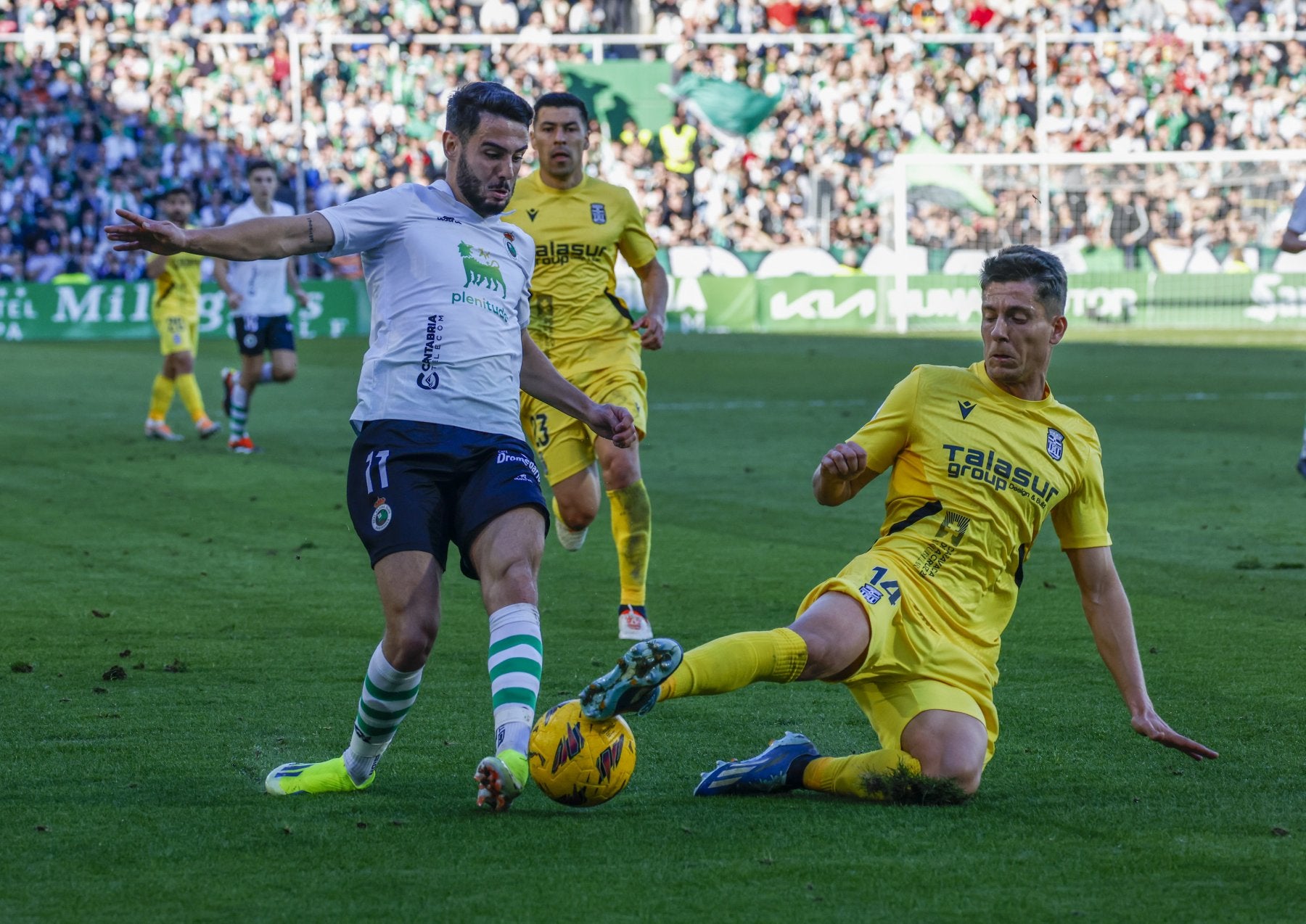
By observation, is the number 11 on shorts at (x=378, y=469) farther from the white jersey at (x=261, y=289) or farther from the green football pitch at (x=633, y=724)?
the white jersey at (x=261, y=289)

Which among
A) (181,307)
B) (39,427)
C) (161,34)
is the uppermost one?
(161,34)

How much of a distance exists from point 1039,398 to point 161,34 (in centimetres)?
2799

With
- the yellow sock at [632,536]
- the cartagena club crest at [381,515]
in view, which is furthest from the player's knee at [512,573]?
the yellow sock at [632,536]

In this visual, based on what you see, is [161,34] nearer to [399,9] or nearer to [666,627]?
[399,9]

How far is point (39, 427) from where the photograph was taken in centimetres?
1559

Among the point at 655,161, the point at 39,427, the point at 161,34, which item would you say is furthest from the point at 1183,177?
the point at 39,427

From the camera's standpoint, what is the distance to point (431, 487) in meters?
4.47

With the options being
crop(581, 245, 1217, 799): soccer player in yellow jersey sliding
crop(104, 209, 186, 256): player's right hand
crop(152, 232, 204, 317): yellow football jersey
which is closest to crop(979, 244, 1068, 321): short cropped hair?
crop(581, 245, 1217, 799): soccer player in yellow jersey sliding

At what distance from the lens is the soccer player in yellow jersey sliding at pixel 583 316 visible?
732 cm

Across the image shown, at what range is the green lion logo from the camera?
473 cm

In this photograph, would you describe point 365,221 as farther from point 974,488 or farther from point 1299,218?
point 1299,218

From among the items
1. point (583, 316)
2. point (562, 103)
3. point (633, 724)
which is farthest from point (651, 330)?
point (633, 724)

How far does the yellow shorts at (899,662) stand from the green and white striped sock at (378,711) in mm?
1076

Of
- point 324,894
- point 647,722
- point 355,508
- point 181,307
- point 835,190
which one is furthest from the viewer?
point 835,190
